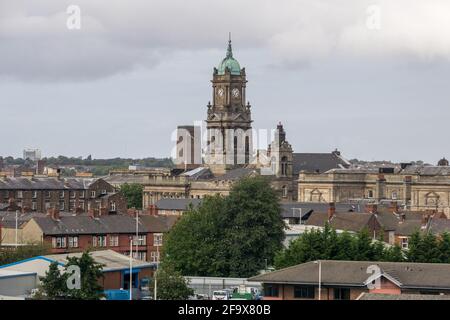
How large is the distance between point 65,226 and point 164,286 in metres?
21.3

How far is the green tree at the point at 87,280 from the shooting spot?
36.0 metres

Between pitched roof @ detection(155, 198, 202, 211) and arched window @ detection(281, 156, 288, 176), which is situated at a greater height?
arched window @ detection(281, 156, 288, 176)

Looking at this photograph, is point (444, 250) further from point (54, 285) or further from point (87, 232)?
point (87, 232)

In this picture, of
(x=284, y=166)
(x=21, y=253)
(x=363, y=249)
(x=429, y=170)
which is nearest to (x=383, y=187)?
(x=429, y=170)

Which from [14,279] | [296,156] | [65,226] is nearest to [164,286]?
[14,279]

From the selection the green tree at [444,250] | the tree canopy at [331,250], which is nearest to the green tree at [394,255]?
the tree canopy at [331,250]

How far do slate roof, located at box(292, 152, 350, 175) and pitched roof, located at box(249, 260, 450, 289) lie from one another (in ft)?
324

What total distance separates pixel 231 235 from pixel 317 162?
87808 millimetres

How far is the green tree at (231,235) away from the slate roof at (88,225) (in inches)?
224

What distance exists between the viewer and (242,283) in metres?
47.9

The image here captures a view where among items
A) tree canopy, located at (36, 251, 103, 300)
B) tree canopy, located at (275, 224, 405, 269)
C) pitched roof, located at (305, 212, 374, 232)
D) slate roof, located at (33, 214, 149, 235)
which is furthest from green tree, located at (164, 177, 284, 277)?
tree canopy, located at (36, 251, 103, 300)

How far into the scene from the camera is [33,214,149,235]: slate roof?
6153 cm

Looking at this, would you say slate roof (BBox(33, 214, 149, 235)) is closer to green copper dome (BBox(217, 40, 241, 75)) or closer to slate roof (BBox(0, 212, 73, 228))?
slate roof (BBox(0, 212, 73, 228))
